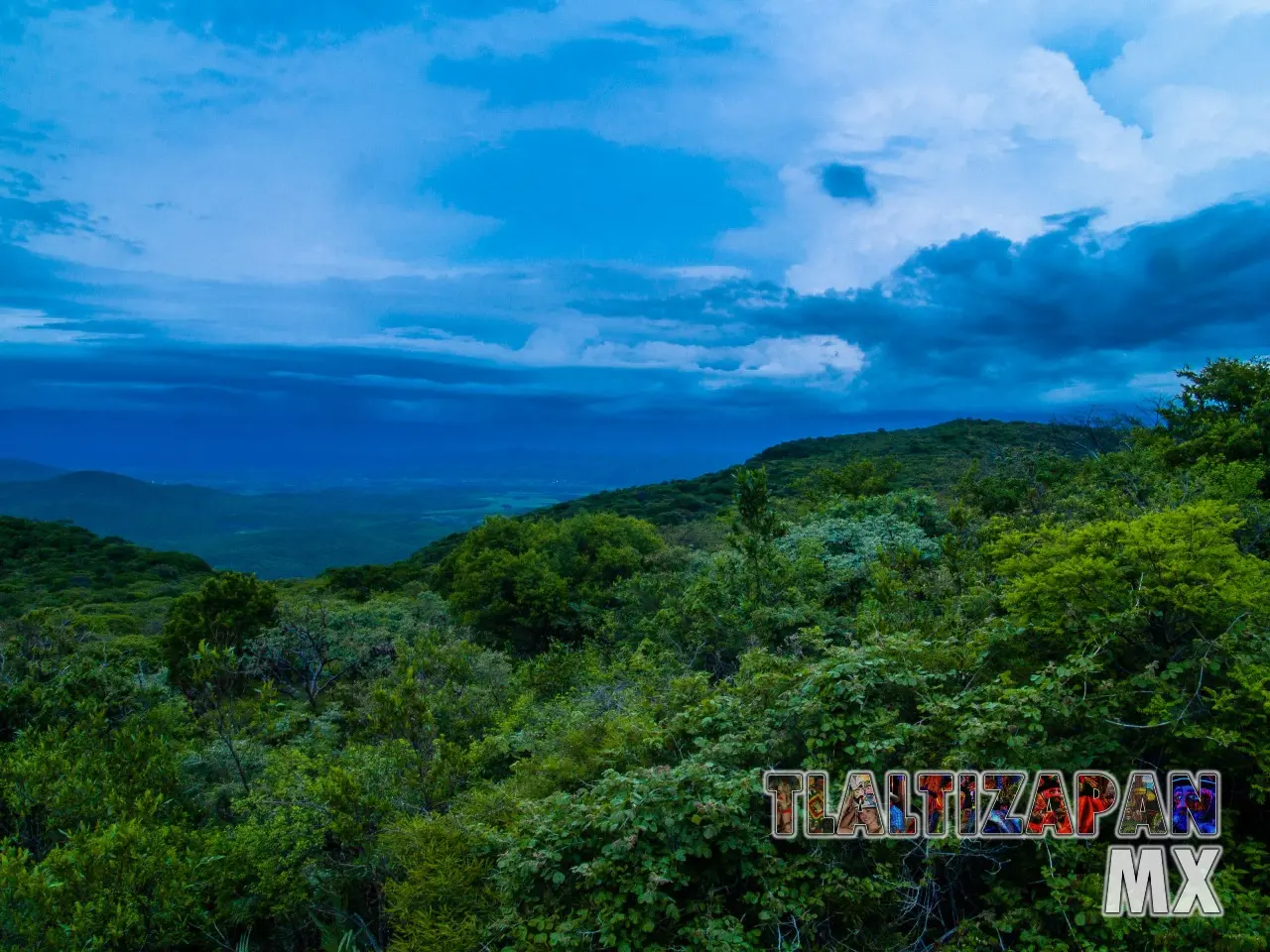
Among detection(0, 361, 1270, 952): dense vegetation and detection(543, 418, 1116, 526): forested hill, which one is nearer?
detection(0, 361, 1270, 952): dense vegetation

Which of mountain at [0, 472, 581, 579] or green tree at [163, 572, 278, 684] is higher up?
mountain at [0, 472, 581, 579]

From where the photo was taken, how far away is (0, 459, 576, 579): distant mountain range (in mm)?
95188

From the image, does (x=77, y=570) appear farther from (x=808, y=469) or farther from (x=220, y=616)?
(x=808, y=469)

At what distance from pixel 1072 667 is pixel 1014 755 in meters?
0.94

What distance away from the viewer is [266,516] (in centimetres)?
13200

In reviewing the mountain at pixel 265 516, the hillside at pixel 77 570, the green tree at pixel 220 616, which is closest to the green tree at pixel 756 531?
the green tree at pixel 220 616

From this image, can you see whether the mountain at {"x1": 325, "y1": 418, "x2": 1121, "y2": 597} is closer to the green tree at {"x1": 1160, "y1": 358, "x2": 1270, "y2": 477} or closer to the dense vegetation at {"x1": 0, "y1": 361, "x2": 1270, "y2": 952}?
the green tree at {"x1": 1160, "y1": 358, "x2": 1270, "y2": 477}

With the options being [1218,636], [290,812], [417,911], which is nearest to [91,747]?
[290,812]

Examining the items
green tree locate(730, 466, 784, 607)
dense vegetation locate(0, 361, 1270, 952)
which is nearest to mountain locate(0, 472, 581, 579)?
green tree locate(730, 466, 784, 607)

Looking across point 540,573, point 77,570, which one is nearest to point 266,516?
point 77,570

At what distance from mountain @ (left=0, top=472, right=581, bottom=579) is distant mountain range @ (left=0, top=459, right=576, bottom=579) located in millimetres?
191

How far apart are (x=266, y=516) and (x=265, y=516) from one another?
196 millimetres

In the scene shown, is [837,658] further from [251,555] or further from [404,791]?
[251,555]

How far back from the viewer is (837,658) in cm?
662
